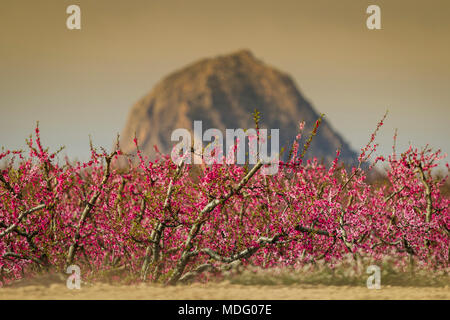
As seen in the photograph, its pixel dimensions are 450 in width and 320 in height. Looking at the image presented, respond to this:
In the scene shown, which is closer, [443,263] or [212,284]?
[212,284]

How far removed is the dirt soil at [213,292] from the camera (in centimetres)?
832

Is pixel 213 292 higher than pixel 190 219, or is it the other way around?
pixel 190 219

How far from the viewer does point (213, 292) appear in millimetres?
8812

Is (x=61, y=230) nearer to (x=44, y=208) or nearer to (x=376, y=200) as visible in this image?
(x=44, y=208)

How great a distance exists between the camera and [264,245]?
10.5 m

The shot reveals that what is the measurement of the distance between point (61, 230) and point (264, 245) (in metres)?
4.48

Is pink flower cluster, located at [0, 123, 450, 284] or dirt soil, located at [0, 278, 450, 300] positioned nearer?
dirt soil, located at [0, 278, 450, 300]

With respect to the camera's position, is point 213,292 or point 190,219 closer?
point 213,292

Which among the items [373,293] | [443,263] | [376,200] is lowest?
[443,263]

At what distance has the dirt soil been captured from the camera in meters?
8.32

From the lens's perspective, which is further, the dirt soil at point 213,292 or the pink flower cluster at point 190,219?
the pink flower cluster at point 190,219
